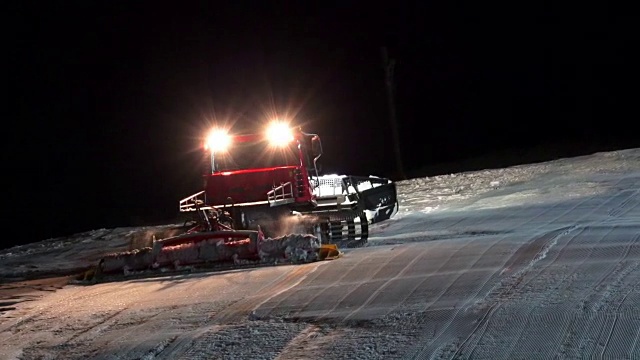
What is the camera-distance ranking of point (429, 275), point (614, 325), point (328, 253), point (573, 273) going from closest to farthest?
1. point (614, 325)
2. point (573, 273)
3. point (429, 275)
4. point (328, 253)

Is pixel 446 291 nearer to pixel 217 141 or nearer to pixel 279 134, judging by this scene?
pixel 279 134

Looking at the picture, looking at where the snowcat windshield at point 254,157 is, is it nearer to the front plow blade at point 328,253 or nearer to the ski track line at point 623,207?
the front plow blade at point 328,253

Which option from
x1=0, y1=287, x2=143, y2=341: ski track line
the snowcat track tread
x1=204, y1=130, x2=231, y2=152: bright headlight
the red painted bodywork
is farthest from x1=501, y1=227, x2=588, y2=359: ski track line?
x1=204, y1=130, x2=231, y2=152: bright headlight

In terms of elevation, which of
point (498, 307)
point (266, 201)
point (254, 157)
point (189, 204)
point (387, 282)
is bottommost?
point (498, 307)

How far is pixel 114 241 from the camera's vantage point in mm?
25031

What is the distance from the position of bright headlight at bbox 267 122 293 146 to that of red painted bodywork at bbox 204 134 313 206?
22.9 inches

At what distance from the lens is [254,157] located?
62.8 ft

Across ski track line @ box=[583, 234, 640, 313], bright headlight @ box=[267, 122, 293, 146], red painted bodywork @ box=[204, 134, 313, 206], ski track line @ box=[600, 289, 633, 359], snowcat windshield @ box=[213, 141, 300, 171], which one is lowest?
ski track line @ box=[600, 289, 633, 359]

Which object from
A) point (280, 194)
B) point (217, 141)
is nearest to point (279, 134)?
point (217, 141)

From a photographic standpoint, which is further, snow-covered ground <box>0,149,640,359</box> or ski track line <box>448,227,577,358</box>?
ski track line <box>448,227,577,358</box>

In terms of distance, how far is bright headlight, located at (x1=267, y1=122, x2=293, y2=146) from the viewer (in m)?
19.1

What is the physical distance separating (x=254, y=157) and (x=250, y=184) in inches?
30.9

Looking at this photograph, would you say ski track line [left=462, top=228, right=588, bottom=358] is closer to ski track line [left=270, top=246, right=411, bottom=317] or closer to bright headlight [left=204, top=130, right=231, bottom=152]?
ski track line [left=270, top=246, right=411, bottom=317]

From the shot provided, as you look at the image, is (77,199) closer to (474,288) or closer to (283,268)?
(283,268)
